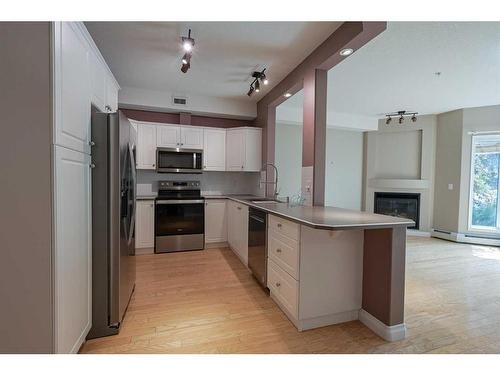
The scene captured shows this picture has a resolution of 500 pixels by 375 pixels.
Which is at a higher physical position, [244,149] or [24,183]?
[244,149]

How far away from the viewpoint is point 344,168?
609 cm

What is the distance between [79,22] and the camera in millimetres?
1530

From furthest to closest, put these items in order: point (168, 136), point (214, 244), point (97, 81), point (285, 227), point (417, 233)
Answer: point (417, 233) → point (214, 244) → point (168, 136) → point (285, 227) → point (97, 81)

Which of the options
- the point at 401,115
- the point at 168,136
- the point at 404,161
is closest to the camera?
the point at 168,136

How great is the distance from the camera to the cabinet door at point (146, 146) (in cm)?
394

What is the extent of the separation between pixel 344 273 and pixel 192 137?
3.34 metres

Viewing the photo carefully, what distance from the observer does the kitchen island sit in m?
1.78

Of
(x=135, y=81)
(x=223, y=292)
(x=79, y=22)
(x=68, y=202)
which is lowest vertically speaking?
(x=223, y=292)

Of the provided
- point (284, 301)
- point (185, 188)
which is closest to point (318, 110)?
point (284, 301)

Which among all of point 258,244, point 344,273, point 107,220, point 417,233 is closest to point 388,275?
point 344,273

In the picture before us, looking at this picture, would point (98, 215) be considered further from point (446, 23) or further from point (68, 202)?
point (446, 23)

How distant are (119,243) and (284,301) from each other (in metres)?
1.47

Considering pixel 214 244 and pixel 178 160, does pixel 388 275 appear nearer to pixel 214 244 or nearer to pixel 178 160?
pixel 214 244

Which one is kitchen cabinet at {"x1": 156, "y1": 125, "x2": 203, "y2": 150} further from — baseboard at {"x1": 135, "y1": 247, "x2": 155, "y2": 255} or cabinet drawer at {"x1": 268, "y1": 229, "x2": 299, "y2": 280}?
cabinet drawer at {"x1": 268, "y1": 229, "x2": 299, "y2": 280}
